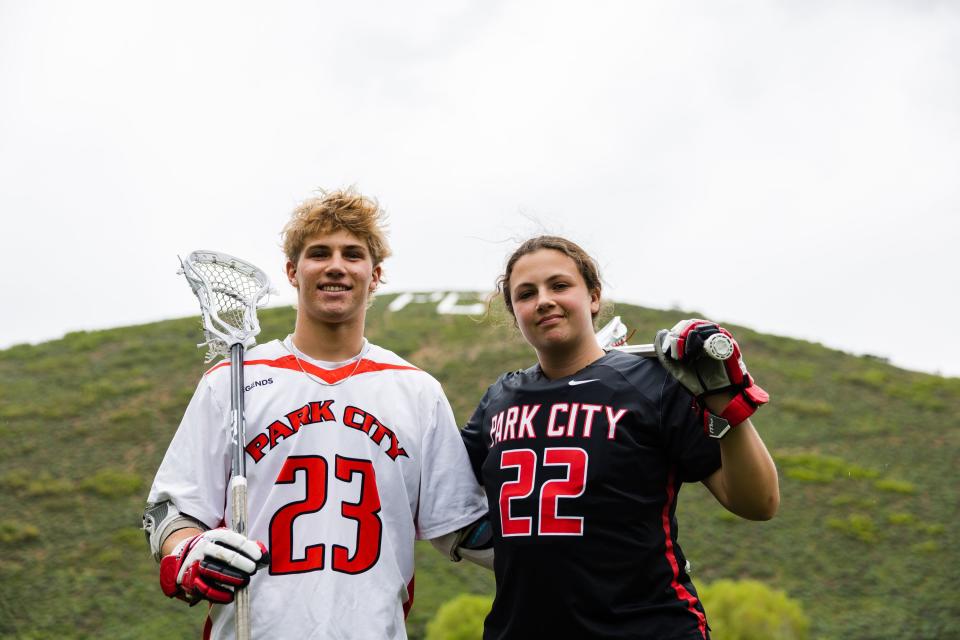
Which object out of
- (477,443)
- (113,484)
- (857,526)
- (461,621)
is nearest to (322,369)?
(477,443)

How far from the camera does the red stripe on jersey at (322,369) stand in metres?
2.95

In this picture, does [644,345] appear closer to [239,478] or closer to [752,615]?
[239,478]

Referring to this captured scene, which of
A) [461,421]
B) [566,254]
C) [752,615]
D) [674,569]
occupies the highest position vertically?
[566,254]

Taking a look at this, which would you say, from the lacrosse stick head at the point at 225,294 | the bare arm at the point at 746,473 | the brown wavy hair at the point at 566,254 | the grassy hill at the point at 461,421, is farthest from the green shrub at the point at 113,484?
the bare arm at the point at 746,473

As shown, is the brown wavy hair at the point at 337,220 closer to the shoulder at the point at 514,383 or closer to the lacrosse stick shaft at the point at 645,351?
the shoulder at the point at 514,383

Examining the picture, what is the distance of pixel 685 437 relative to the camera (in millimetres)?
2639

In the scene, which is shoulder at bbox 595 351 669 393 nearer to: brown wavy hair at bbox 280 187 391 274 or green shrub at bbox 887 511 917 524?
brown wavy hair at bbox 280 187 391 274

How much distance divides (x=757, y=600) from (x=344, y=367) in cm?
728

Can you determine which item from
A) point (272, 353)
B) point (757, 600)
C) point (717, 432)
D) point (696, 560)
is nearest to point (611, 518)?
point (717, 432)

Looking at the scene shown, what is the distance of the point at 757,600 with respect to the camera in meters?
8.82

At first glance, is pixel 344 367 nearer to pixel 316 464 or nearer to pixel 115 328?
pixel 316 464

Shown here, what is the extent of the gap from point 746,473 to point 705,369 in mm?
376

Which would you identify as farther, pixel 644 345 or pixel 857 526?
pixel 857 526

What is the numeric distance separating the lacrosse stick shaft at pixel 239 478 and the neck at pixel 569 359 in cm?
103
